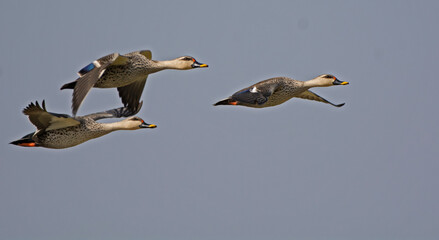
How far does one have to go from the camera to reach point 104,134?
32875 mm

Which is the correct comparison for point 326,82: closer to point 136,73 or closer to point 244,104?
point 244,104

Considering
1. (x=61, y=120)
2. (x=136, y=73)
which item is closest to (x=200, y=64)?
(x=136, y=73)

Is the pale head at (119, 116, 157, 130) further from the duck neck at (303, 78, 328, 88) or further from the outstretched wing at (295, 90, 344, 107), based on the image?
the outstretched wing at (295, 90, 344, 107)

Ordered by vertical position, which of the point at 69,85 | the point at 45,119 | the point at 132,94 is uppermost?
the point at 69,85

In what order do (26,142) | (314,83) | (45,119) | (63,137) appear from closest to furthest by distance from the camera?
(45,119), (63,137), (26,142), (314,83)

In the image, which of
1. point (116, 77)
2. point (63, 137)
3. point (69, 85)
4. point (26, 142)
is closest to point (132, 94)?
point (116, 77)

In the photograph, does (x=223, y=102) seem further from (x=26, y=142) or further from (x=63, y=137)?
(x=26, y=142)

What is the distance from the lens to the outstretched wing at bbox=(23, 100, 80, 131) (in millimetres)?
30703

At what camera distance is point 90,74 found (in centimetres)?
3159

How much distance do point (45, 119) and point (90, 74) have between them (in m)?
1.83

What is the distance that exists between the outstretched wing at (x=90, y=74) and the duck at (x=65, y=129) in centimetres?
123

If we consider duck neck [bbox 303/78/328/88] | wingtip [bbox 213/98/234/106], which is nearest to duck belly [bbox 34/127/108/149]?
wingtip [bbox 213/98/234/106]

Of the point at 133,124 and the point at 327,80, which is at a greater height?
the point at 327,80

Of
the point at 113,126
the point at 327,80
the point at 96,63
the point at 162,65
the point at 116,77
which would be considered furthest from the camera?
the point at 327,80
